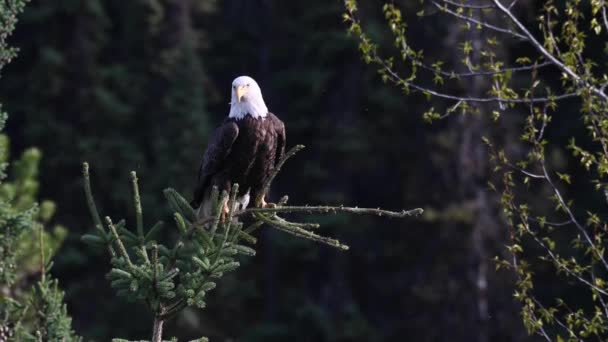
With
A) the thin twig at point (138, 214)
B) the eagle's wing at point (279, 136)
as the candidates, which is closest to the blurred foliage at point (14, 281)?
the thin twig at point (138, 214)

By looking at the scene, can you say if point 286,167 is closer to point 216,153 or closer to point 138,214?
point 216,153

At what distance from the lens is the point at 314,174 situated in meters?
22.9

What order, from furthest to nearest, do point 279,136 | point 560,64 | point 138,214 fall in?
point 279,136 < point 560,64 < point 138,214

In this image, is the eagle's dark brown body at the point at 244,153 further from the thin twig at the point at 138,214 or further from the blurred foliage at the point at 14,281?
the thin twig at the point at 138,214

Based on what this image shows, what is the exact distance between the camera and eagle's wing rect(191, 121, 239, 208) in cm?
732

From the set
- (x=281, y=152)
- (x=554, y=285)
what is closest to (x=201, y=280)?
(x=281, y=152)

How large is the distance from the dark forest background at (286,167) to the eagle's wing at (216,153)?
1247 cm

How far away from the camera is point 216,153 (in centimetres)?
741

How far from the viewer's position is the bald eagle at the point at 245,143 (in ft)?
24.1

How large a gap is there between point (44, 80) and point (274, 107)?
15.7 feet

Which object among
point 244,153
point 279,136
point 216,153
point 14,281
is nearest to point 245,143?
point 244,153

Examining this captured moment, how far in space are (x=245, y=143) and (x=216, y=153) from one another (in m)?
0.21

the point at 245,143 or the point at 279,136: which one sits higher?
the point at 279,136

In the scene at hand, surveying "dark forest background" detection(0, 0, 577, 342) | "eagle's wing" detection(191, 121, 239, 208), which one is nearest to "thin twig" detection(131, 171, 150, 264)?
"eagle's wing" detection(191, 121, 239, 208)
